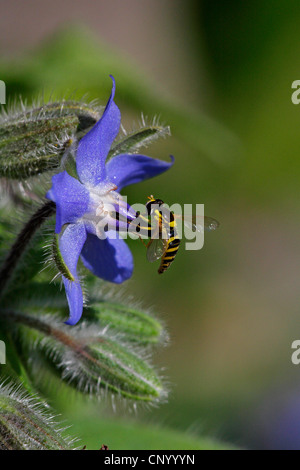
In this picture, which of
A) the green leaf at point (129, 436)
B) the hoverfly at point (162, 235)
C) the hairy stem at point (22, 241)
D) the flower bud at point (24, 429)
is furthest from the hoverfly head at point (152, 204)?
the green leaf at point (129, 436)

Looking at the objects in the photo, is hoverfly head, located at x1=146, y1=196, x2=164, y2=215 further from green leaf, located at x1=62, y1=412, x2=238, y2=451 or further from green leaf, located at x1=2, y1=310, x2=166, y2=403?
green leaf, located at x1=62, y1=412, x2=238, y2=451

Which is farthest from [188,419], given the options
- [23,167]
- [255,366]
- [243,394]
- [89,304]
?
[23,167]

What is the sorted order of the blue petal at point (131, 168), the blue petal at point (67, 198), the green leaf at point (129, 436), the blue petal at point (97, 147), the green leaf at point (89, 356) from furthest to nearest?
the green leaf at point (129, 436)
the green leaf at point (89, 356)
the blue petal at point (131, 168)
the blue petal at point (97, 147)
the blue petal at point (67, 198)

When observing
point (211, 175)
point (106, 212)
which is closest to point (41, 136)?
point (106, 212)

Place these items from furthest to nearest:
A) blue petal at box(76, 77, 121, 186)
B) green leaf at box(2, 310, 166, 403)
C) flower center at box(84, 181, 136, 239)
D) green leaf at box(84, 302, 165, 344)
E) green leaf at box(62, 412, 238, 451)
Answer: green leaf at box(62, 412, 238, 451) → green leaf at box(84, 302, 165, 344) → green leaf at box(2, 310, 166, 403) → flower center at box(84, 181, 136, 239) → blue petal at box(76, 77, 121, 186)

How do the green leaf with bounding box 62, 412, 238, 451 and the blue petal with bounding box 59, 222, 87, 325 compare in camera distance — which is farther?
the green leaf with bounding box 62, 412, 238, 451

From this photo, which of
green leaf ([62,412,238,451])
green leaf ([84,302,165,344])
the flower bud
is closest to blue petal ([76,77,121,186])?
green leaf ([84,302,165,344])

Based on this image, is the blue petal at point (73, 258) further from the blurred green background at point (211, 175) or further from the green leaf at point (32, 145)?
the blurred green background at point (211, 175)
